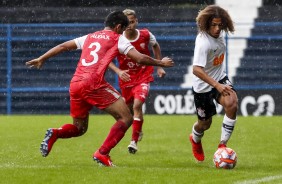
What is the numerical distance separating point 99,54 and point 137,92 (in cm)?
359

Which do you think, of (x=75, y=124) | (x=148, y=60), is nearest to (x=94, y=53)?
(x=148, y=60)

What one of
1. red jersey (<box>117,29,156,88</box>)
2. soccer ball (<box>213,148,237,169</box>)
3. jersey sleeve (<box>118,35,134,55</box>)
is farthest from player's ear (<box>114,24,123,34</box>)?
red jersey (<box>117,29,156,88</box>)

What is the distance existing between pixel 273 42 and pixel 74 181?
56.6ft

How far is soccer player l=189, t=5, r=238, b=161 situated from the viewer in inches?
444

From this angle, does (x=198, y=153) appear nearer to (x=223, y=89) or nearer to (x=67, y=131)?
(x=223, y=89)

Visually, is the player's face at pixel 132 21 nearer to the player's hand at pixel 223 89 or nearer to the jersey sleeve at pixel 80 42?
the jersey sleeve at pixel 80 42

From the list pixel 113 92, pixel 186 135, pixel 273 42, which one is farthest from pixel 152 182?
pixel 273 42

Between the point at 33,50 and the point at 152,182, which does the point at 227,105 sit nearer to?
the point at 152,182

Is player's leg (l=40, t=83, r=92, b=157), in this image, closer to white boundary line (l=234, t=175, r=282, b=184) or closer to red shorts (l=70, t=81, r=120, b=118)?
red shorts (l=70, t=81, r=120, b=118)

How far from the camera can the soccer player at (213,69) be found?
11.3 metres

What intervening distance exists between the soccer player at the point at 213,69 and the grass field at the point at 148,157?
2.09 feet

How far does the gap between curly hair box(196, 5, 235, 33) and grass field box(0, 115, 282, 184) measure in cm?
163

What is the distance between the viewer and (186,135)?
677 inches

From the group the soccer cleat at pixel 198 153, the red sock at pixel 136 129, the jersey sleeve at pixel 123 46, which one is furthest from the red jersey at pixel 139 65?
the jersey sleeve at pixel 123 46
